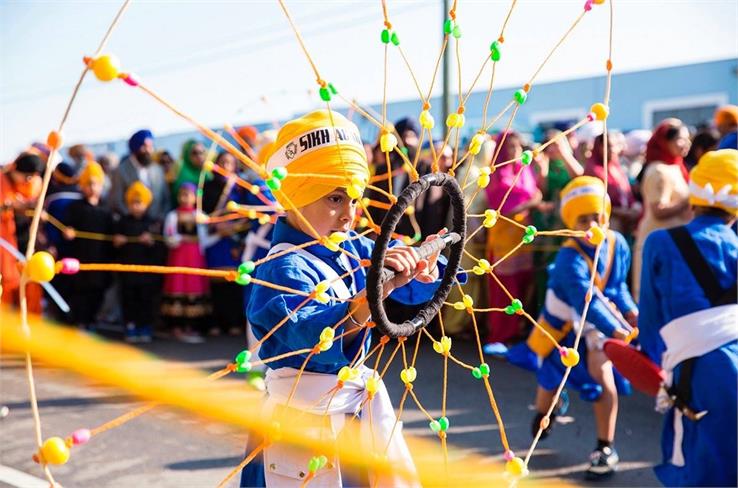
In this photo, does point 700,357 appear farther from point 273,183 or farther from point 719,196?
point 273,183

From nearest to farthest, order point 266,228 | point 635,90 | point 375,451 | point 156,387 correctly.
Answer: point 156,387 < point 375,451 < point 266,228 < point 635,90

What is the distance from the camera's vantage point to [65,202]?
8.61 meters

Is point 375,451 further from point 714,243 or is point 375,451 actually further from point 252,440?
point 714,243

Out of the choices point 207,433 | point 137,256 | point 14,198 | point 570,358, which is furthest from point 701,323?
point 137,256

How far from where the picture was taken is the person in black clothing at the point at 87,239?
8305 mm

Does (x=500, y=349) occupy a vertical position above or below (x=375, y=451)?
below

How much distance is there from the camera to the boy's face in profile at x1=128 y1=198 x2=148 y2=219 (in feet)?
27.4

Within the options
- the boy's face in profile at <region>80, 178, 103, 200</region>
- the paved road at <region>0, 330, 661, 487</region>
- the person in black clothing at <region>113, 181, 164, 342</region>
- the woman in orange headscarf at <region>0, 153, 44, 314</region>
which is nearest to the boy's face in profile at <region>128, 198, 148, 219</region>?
the person in black clothing at <region>113, 181, 164, 342</region>

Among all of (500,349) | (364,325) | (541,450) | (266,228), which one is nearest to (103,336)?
(266,228)

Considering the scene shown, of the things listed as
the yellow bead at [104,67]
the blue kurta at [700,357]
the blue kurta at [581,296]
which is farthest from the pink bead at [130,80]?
the blue kurta at [581,296]

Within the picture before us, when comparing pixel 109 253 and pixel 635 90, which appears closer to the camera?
pixel 109 253

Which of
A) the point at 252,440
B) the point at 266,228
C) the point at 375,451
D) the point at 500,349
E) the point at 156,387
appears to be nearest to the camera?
the point at 156,387

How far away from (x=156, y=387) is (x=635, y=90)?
2002 centimetres

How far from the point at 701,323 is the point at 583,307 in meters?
0.97
